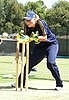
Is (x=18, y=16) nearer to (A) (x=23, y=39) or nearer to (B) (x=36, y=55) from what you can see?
(B) (x=36, y=55)

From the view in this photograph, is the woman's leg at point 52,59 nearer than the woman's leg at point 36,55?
Yes

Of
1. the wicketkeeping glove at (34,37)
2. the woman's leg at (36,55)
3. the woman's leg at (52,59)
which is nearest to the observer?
the wicketkeeping glove at (34,37)

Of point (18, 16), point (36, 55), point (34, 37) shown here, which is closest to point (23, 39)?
point (34, 37)

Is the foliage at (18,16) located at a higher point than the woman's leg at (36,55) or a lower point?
lower

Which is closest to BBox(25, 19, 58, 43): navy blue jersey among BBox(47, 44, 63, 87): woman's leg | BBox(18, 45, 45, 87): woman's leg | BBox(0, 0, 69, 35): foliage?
BBox(47, 44, 63, 87): woman's leg

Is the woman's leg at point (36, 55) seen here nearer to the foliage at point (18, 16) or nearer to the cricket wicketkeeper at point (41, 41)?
the cricket wicketkeeper at point (41, 41)

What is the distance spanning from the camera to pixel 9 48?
110 ft

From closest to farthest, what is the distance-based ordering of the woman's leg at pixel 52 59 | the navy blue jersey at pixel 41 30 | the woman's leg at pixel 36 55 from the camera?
the navy blue jersey at pixel 41 30 < the woman's leg at pixel 52 59 < the woman's leg at pixel 36 55

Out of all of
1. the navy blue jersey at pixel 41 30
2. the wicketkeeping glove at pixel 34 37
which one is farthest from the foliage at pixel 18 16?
the wicketkeeping glove at pixel 34 37

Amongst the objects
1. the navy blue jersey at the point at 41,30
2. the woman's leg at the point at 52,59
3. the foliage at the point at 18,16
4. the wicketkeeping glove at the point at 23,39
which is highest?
the navy blue jersey at the point at 41,30

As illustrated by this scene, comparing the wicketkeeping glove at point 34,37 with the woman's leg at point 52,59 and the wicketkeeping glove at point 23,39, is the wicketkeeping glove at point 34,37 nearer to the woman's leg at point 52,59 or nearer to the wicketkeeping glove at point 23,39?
the wicketkeeping glove at point 23,39

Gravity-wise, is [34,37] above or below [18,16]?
above

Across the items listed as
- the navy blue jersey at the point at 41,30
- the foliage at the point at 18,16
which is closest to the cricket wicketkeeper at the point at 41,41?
the navy blue jersey at the point at 41,30

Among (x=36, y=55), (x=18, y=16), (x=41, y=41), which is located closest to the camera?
(x=41, y=41)
